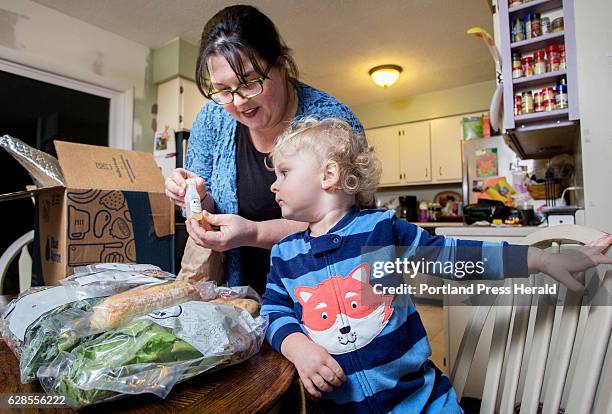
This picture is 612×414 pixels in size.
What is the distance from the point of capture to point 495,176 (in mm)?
3398

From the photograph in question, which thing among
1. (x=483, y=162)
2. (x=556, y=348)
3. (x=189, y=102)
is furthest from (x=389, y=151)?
(x=556, y=348)

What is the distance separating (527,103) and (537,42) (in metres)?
0.25

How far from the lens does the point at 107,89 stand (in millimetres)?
3184

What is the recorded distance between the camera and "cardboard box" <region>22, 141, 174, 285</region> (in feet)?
3.99

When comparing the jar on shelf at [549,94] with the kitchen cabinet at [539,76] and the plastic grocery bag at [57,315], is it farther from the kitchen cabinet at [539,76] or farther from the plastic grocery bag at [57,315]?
the plastic grocery bag at [57,315]

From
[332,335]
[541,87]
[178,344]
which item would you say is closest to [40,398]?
[178,344]

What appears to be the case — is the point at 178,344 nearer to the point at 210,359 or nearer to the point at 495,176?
the point at 210,359

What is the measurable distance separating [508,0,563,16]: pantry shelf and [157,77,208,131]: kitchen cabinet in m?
2.56

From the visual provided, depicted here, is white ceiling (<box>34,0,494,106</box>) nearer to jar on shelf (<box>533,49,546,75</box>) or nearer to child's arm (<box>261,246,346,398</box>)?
jar on shelf (<box>533,49,546,75</box>)

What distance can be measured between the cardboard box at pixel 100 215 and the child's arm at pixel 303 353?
0.82m

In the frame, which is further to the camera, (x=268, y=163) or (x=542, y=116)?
(x=542, y=116)

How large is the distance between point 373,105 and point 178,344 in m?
4.93

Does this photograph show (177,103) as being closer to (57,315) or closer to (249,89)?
(249,89)

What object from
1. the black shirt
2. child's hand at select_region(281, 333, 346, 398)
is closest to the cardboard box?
the black shirt
